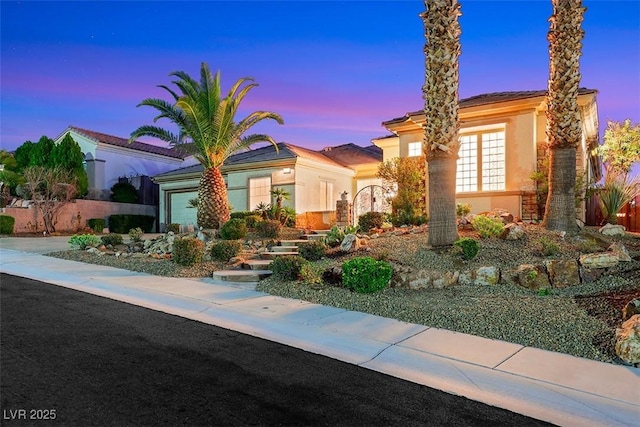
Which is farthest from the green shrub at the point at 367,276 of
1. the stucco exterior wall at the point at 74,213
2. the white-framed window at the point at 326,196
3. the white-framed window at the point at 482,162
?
the stucco exterior wall at the point at 74,213

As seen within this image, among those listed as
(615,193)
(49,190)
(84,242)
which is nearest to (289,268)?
(84,242)

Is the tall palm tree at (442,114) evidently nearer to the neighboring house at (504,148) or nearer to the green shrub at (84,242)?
the neighboring house at (504,148)

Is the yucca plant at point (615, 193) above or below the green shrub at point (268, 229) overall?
above

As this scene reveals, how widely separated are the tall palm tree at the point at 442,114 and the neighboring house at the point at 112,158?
26.5m

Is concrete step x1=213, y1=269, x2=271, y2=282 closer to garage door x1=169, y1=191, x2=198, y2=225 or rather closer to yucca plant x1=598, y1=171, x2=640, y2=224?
yucca plant x1=598, y1=171, x2=640, y2=224

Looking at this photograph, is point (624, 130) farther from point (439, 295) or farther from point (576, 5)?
point (439, 295)

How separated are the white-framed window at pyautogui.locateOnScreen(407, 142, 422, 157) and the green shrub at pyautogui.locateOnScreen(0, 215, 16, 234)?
68.4ft

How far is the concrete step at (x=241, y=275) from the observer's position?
29.4ft

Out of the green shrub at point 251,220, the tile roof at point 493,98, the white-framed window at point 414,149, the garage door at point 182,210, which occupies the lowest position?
the green shrub at point 251,220

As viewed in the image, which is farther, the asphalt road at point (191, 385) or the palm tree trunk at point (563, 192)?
the palm tree trunk at point (563, 192)

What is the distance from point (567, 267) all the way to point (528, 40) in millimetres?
11837

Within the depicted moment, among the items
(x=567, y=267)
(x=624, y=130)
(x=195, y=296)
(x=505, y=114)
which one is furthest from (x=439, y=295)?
(x=624, y=130)

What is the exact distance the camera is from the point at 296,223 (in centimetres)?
1869

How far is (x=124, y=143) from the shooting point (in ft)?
101
